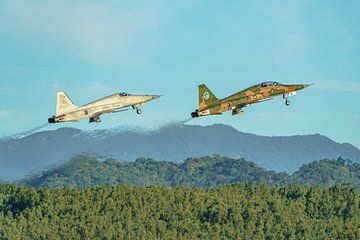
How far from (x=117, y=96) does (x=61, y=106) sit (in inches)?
225

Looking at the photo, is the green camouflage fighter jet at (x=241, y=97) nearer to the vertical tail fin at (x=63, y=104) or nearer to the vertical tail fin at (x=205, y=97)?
the vertical tail fin at (x=205, y=97)

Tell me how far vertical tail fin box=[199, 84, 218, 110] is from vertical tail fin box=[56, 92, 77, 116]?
1127 centimetres

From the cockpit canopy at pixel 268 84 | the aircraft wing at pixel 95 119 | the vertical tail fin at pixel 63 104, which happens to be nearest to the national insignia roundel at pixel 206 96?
the cockpit canopy at pixel 268 84

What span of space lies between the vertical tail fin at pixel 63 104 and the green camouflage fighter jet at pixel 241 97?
11599 mm

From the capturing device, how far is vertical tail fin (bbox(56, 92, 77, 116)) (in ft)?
390

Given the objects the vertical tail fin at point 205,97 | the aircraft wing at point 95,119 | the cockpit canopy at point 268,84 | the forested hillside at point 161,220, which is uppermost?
the cockpit canopy at point 268,84

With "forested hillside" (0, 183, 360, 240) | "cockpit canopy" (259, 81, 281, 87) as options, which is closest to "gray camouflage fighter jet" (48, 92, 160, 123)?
"cockpit canopy" (259, 81, 281, 87)

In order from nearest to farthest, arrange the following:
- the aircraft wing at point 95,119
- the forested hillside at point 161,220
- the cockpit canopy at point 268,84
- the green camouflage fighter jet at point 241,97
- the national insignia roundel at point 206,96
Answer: the green camouflage fighter jet at point 241,97 < the aircraft wing at point 95,119 < the national insignia roundel at point 206,96 < the cockpit canopy at point 268,84 < the forested hillside at point 161,220

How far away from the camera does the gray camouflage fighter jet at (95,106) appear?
116756mm

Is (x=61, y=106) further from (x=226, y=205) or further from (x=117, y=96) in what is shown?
(x=226, y=205)

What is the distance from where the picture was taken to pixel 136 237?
178875mm

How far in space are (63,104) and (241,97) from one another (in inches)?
632

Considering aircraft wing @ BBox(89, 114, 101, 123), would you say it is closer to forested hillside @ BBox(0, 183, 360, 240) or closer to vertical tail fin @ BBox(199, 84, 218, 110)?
vertical tail fin @ BBox(199, 84, 218, 110)

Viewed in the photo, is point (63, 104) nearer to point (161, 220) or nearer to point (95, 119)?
point (95, 119)
